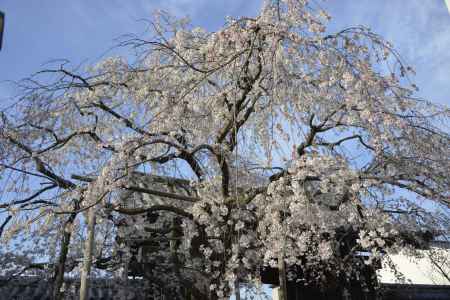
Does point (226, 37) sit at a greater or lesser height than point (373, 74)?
greater

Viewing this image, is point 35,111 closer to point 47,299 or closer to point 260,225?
point 260,225

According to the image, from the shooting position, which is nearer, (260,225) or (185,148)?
(260,225)

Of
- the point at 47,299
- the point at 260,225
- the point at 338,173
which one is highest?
the point at 338,173

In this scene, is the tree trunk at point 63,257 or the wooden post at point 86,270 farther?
the tree trunk at point 63,257

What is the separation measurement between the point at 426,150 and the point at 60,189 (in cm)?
596

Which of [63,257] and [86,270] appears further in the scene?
[63,257]

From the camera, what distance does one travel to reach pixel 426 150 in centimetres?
679

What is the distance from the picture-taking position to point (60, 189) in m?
7.36

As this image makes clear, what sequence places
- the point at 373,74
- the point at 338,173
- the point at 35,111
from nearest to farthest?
the point at 373,74
the point at 338,173
the point at 35,111

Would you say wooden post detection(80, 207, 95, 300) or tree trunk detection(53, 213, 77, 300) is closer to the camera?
wooden post detection(80, 207, 95, 300)

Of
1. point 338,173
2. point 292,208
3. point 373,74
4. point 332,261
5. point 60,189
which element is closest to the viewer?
point 373,74

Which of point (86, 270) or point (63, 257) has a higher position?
point (63, 257)

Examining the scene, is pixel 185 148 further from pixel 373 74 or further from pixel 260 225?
pixel 373 74

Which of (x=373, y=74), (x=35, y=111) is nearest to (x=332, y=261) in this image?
(x=373, y=74)
